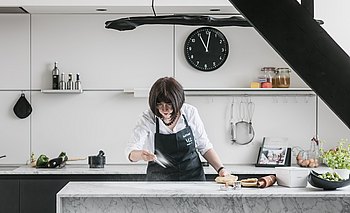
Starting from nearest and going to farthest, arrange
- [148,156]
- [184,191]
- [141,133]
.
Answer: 1. [184,191]
2. [148,156]
3. [141,133]

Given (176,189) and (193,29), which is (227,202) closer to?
(176,189)

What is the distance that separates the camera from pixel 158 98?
3.73 meters

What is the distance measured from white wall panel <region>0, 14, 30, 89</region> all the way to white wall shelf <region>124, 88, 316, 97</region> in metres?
0.91

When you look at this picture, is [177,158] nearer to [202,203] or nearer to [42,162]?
[202,203]

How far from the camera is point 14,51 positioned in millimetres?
5172

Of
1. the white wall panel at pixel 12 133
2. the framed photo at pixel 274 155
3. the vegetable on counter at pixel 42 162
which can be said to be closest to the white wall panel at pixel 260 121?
the framed photo at pixel 274 155

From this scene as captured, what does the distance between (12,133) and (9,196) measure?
0.68m

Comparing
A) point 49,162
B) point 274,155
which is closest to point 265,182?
point 274,155

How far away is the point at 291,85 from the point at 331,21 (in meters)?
0.64

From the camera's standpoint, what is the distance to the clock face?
5.15 meters

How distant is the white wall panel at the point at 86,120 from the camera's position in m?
5.16

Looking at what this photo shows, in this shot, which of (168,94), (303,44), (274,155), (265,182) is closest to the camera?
(303,44)

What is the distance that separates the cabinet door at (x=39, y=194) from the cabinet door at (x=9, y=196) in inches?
1.6

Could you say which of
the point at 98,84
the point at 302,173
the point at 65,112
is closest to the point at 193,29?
the point at 98,84
